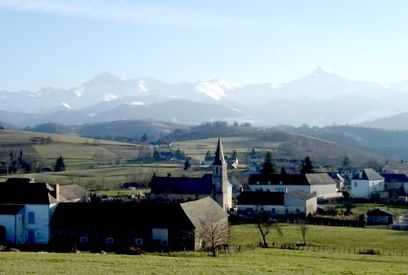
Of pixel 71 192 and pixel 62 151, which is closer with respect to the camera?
pixel 71 192

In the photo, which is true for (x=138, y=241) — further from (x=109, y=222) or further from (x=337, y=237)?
(x=337, y=237)

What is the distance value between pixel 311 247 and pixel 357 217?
24136 millimetres

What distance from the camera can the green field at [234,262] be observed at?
1361 inches

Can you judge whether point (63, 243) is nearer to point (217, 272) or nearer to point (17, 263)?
point (17, 263)

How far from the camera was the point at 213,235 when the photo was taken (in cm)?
5078

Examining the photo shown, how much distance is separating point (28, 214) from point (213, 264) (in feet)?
79.3

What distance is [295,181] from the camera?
3888 inches

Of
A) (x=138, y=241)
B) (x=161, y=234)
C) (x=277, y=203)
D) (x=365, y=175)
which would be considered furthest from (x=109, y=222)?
(x=365, y=175)

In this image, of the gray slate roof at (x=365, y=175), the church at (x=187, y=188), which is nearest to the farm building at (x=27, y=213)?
the church at (x=187, y=188)

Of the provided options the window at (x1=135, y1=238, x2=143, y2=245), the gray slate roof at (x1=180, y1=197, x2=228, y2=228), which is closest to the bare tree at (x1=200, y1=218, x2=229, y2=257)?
the gray slate roof at (x1=180, y1=197, x2=228, y2=228)

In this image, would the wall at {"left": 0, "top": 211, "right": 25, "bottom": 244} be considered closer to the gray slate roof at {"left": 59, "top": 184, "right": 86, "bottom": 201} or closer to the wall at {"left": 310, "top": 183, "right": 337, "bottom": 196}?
the gray slate roof at {"left": 59, "top": 184, "right": 86, "bottom": 201}

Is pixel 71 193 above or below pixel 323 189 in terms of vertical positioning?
above

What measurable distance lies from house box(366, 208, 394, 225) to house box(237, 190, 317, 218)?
8943 millimetres

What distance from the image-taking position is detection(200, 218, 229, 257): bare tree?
51688 mm
